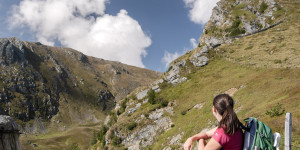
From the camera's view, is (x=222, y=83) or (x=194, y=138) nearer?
(x=194, y=138)

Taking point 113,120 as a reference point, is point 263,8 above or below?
above

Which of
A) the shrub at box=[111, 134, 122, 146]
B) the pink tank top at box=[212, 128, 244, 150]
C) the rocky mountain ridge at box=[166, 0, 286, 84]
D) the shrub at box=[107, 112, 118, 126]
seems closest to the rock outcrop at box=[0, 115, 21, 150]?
the pink tank top at box=[212, 128, 244, 150]

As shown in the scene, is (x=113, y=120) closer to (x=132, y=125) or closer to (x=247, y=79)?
(x=132, y=125)

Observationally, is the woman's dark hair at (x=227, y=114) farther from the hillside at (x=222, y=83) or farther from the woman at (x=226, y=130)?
the hillside at (x=222, y=83)

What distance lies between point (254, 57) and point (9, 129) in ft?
207

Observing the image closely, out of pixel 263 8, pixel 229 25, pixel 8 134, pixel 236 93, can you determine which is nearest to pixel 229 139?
pixel 8 134

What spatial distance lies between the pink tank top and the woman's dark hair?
117mm

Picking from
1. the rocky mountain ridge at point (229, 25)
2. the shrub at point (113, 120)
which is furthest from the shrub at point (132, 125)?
the shrub at point (113, 120)

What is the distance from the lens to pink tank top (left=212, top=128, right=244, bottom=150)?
14.5 feet

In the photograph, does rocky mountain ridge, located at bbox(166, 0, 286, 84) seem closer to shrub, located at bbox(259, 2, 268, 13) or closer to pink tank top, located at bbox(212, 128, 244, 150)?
shrub, located at bbox(259, 2, 268, 13)

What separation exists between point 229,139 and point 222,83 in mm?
46879

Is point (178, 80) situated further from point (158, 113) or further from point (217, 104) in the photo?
point (217, 104)

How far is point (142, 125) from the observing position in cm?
5397

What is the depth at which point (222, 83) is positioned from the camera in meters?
48.2
